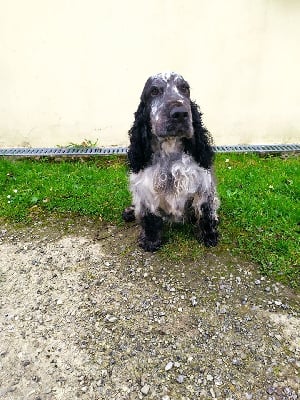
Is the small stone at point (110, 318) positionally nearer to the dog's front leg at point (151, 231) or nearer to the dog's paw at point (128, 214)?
the dog's front leg at point (151, 231)

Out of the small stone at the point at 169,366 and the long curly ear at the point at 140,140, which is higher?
the long curly ear at the point at 140,140

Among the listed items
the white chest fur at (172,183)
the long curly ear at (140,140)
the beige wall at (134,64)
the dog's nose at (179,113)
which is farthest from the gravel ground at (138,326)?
the beige wall at (134,64)

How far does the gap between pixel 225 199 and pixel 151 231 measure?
121 centimetres

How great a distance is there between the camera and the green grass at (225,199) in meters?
3.71

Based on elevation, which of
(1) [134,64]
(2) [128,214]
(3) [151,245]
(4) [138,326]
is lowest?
(4) [138,326]

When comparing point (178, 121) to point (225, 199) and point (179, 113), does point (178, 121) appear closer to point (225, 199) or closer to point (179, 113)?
point (179, 113)

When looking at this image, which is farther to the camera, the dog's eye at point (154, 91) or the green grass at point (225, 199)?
the green grass at point (225, 199)

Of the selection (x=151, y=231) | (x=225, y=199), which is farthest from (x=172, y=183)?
(x=225, y=199)

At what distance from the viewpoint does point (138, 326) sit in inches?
118

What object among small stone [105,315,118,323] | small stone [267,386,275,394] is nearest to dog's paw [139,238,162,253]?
small stone [105,315,118,323]

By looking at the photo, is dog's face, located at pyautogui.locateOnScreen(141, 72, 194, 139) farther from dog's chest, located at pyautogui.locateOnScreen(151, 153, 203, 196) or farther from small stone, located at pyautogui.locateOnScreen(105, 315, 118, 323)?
small stone, located at pyautogui.locateOnScreen(105, 315, 118, 323)

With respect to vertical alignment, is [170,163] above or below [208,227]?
above

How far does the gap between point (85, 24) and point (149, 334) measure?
4350 mm

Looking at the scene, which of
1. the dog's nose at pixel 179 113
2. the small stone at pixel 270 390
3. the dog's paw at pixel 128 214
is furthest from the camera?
the dog's paw at pixel 128 214
